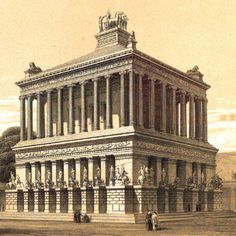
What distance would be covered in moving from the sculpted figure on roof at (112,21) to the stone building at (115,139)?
0.40ft

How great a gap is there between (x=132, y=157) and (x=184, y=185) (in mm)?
10025

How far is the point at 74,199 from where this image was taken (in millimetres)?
53406

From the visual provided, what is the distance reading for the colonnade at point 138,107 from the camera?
2076 inches

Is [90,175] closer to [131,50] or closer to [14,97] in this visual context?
[131,50]

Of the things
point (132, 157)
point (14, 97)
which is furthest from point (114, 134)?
point (14, 97)

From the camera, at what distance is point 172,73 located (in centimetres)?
5859

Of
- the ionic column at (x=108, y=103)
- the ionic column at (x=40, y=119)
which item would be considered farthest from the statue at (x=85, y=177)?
the ionic column at (x=40, y=119)

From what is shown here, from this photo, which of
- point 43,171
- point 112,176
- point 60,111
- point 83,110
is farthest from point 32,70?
point 112,176

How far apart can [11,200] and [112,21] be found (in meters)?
23.0

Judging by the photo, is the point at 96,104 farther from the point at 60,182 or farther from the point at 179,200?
the point at 179,200

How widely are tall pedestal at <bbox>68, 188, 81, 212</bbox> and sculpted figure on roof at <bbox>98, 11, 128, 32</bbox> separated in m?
19.9

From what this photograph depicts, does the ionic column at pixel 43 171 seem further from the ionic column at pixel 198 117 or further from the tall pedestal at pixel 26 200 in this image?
the ionic column at pixel 198 117

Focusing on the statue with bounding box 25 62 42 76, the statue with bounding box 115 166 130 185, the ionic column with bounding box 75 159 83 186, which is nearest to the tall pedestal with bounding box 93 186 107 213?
the statue with bounding box 115 166 130 185

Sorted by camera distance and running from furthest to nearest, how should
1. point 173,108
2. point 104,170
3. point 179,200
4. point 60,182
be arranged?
point 173,108, point 60,182, point 179,200, point 104,170
